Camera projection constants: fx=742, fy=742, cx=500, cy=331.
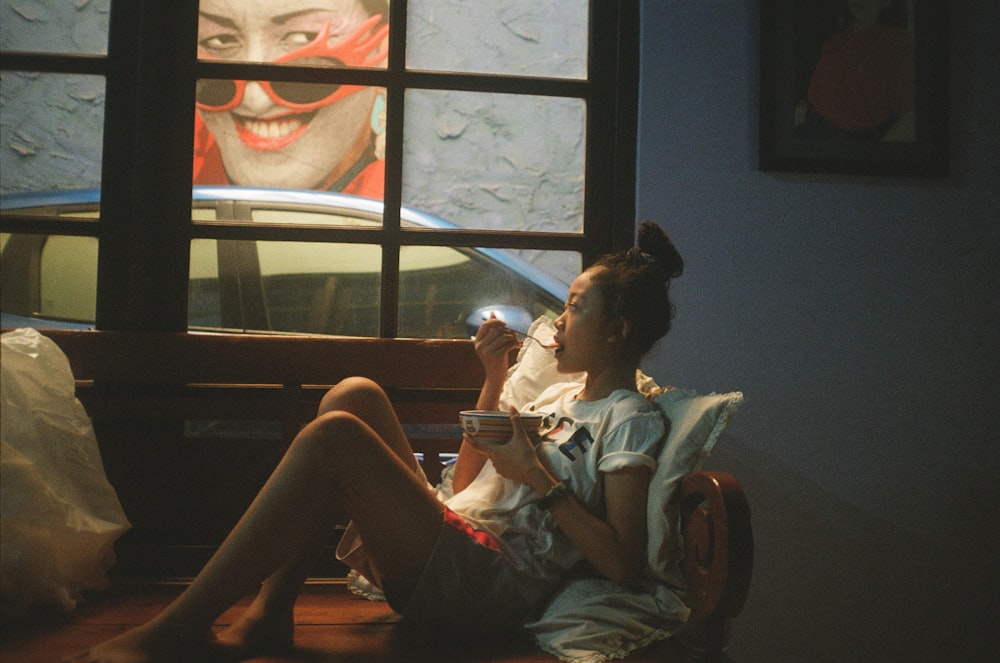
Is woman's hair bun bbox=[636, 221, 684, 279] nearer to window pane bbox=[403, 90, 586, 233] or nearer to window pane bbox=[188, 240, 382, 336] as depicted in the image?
window pane bbox=[403, 90, 586, 233]

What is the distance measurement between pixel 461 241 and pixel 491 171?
0.73ft

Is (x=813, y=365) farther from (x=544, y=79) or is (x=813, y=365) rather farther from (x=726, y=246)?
(x=544, y=79)

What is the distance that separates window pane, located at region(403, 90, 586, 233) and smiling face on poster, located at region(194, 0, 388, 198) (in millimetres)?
132

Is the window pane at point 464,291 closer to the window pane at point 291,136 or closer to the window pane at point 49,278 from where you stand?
the window pane at point 291,136

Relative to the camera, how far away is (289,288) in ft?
6.81

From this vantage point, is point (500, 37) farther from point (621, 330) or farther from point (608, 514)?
point (608, 514)

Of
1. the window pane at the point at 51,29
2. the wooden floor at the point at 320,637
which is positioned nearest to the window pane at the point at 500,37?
the window pane at the point at 51,29

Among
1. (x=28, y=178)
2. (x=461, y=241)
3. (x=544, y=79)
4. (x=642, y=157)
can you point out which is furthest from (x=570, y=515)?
(x=28, y=178)

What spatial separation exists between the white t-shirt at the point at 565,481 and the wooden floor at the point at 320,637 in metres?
0.16

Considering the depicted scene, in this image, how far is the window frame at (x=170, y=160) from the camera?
6.51 feet

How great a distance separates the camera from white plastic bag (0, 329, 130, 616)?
54.9 inches

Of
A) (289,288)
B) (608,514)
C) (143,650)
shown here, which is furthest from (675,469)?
(289,288)

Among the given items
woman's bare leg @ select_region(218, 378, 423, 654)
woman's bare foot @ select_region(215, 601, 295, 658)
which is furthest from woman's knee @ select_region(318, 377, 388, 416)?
woman's bare foot @ select_region(215, 601, 295, 658)

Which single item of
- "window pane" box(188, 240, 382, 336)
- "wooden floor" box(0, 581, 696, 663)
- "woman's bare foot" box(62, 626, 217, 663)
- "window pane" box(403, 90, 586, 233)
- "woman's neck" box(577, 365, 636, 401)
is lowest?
"wooden floor" box(0, 581, 696, 663)
